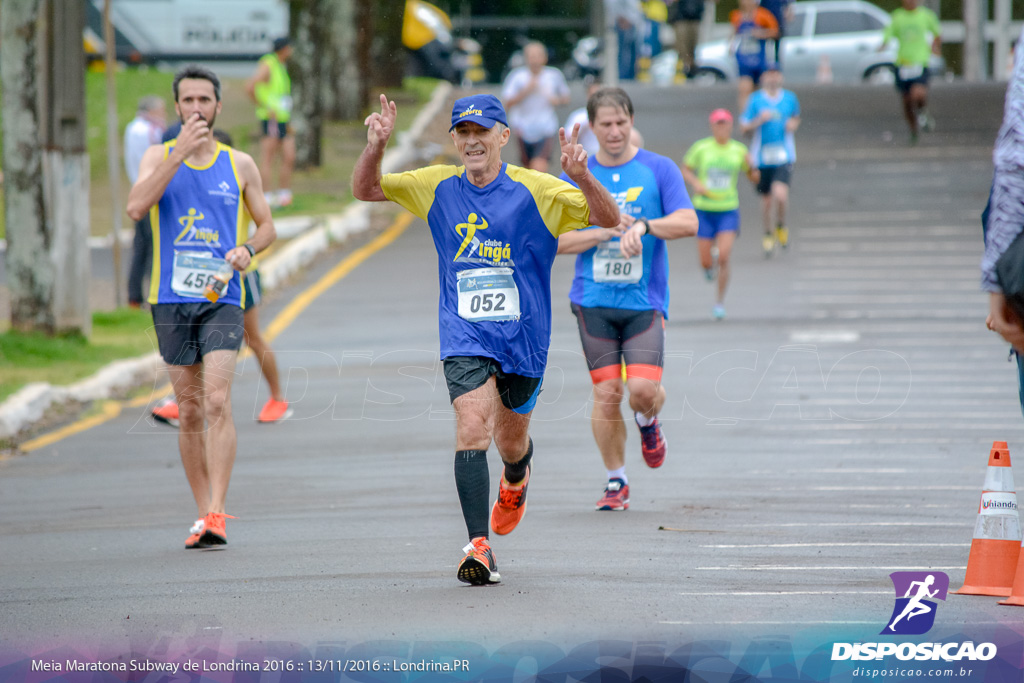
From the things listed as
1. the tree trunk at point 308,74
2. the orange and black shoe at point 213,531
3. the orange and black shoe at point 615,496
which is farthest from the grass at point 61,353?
the tree trunk at point 308,74

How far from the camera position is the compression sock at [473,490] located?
6.06 m

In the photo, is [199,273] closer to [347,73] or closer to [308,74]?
[308,74]

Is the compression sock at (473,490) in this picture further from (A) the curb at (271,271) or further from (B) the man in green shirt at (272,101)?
(B) the man in green shirt at (272,101)

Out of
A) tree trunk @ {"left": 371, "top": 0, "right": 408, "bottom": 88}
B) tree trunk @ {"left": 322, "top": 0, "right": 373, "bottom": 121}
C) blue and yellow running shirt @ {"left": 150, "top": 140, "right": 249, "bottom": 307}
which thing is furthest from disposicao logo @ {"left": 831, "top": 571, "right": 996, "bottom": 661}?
tree trunk @ {"left": 371, "top": 0, "right": 408, "bottom": 88}

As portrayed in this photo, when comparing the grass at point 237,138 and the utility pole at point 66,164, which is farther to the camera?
the grass at point 237,138

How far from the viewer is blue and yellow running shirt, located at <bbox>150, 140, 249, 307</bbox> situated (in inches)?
290

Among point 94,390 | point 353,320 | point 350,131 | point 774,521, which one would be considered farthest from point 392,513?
point 350,131

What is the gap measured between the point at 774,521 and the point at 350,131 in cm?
2483

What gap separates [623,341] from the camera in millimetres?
8125

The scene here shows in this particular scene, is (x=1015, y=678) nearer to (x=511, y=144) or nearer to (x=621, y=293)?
(x=621, y=293)

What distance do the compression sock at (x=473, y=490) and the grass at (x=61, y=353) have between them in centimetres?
639

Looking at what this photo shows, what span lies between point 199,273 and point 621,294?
7.23 feet

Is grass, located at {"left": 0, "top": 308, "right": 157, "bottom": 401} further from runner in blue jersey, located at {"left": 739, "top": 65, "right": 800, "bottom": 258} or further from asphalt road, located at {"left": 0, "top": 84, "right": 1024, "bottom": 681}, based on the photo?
runner in blue jersey, located at {"left": 739, "top": 65, "right": 800, "bottom": 258}

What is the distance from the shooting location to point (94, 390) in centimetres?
1234
